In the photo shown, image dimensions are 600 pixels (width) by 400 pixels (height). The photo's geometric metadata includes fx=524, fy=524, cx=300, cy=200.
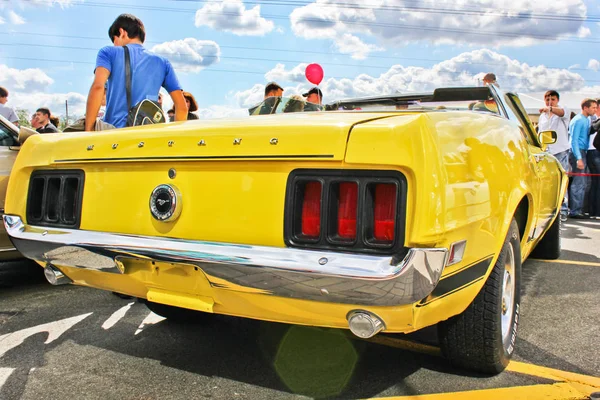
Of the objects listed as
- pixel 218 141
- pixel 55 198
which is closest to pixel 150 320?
pixel 55 198

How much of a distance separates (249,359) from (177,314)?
0.64 m

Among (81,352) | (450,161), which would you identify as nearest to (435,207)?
(450,161)

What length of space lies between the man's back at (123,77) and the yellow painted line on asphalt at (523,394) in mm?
2538

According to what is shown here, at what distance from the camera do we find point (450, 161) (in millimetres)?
1765

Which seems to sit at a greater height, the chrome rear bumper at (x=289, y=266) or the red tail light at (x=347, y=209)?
the red tail light at (x=347, y=209)

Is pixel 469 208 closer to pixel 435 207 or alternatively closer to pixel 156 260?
pixel 435 207

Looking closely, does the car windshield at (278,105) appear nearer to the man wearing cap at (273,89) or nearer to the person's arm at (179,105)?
the person's arm at (179,105)

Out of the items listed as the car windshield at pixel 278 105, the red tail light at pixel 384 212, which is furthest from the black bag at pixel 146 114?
the red tail light at pixel 384 212

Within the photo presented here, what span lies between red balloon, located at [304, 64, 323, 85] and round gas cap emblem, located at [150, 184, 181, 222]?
4497 millimetres

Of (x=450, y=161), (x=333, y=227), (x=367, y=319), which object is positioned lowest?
(x=367, y=319)

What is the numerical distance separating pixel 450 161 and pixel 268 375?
125 centimetres

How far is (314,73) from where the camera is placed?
247 inches

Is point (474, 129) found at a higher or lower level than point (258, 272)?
higher

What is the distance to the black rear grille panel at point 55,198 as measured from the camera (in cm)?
233
